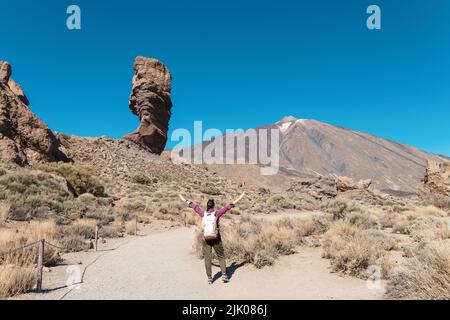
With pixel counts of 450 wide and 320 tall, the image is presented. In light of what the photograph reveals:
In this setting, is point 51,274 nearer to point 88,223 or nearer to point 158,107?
point 88,223

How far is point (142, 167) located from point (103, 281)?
3461 cm

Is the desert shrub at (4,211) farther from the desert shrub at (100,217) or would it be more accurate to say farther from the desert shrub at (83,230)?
the desert shrub at (100,217)

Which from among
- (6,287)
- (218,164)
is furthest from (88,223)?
(218,164)

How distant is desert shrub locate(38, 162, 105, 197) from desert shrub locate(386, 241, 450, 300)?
2055 cm

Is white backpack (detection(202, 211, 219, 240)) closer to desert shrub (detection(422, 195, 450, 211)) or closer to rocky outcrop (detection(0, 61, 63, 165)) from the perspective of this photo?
rocky outcrop (detection(0, 61, 63, 165))

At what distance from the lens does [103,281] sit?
738 centimetres

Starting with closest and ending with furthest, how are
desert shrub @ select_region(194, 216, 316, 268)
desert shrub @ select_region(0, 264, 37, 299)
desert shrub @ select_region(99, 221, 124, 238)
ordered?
1. desert shrub @ select_region(0, 264, 37, 299)
2. desert shrub @ select_region(194, 216, 316, 268)
3. desert shrub @ select_region(99, 221, 124, 238)

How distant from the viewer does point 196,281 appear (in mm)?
7422

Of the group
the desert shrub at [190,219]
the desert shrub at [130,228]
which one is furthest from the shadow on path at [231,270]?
the desert shrub at [190,219]

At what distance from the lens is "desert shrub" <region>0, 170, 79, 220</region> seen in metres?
13.7

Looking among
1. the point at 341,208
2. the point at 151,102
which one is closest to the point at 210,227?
the point at 341,208

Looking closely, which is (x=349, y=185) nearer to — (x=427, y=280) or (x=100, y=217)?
(x=100, y=217)

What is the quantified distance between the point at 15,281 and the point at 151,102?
40.9 meters

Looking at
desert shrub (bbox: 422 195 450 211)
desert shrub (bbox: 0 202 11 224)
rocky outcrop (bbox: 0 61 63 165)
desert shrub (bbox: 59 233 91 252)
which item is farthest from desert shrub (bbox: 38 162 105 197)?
desert shrub (bbox: 422 195 450 211)
